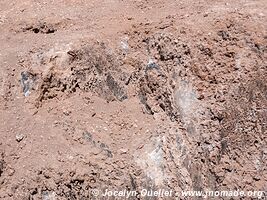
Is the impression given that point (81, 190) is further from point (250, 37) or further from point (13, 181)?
point (250, 37)

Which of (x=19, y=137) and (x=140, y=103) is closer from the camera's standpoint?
(x=19, y=137)

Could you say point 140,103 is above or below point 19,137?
above

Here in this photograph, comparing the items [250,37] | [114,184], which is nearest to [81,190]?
[114,184]

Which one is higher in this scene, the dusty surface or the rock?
the dusty surface

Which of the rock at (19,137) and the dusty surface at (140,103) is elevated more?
the dusty surface at (140,103)

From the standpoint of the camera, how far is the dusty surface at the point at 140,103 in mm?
7539

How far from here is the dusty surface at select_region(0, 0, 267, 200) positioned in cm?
754

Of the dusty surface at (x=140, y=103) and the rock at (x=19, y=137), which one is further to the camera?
the rock at (x=19, y=137)

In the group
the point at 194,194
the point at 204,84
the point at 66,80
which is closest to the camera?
the point at 194,194

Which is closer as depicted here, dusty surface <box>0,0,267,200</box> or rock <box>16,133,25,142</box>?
dusty surface <box>0,0,267,200</box>

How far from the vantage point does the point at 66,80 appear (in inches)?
339

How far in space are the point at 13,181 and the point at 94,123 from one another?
5.79 feet

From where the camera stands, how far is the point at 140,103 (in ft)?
27.3

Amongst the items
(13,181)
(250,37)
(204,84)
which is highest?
(250,37)
